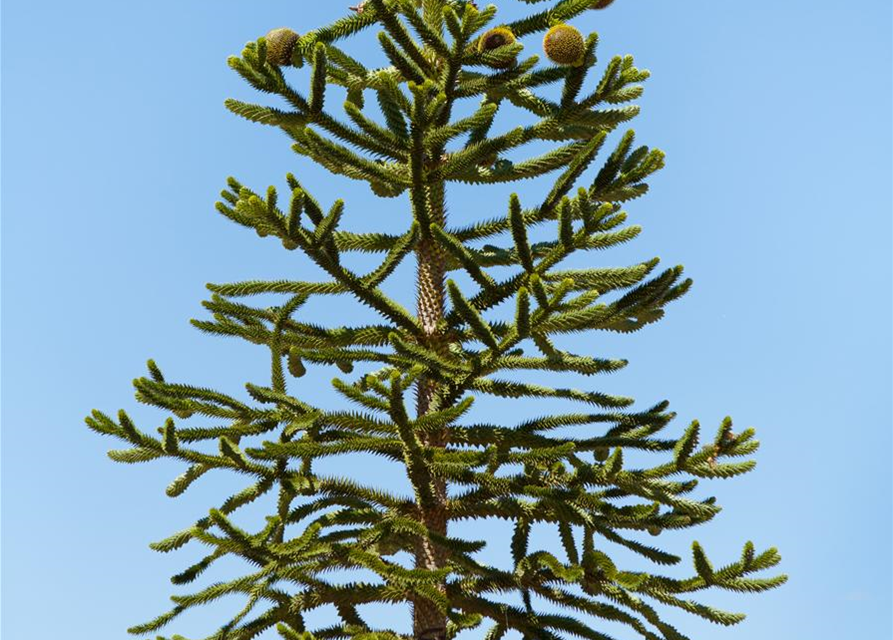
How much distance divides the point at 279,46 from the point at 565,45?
2105 mm

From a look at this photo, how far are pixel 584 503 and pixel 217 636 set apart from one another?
8.36 ft

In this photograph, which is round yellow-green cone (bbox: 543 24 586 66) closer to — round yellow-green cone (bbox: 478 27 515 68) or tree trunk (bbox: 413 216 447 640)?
round yellow-green cone (bbox: 478 27 515 68)

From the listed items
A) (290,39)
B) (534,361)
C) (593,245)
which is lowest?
(534,361)

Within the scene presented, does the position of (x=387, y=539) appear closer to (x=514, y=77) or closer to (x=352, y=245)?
(x=352, y=245)

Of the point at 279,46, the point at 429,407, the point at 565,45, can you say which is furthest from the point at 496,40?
the point at 429,407

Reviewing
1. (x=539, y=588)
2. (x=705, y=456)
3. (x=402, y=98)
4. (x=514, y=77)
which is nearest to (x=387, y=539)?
(x=539, y=588)

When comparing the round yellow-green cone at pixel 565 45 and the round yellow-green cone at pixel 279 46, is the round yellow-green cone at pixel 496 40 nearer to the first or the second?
the round yellow-green cone at pixel 565 45

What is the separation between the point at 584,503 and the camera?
22.0ft

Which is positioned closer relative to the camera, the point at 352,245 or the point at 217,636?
the point at 217,636

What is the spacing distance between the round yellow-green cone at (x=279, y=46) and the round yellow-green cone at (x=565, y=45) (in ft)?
6.25

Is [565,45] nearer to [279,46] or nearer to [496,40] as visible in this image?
[496,40]

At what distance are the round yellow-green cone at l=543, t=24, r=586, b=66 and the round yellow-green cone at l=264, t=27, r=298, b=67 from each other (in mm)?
1906

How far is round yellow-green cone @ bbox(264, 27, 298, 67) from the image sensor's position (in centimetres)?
753

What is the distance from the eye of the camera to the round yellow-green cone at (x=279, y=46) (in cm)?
753
